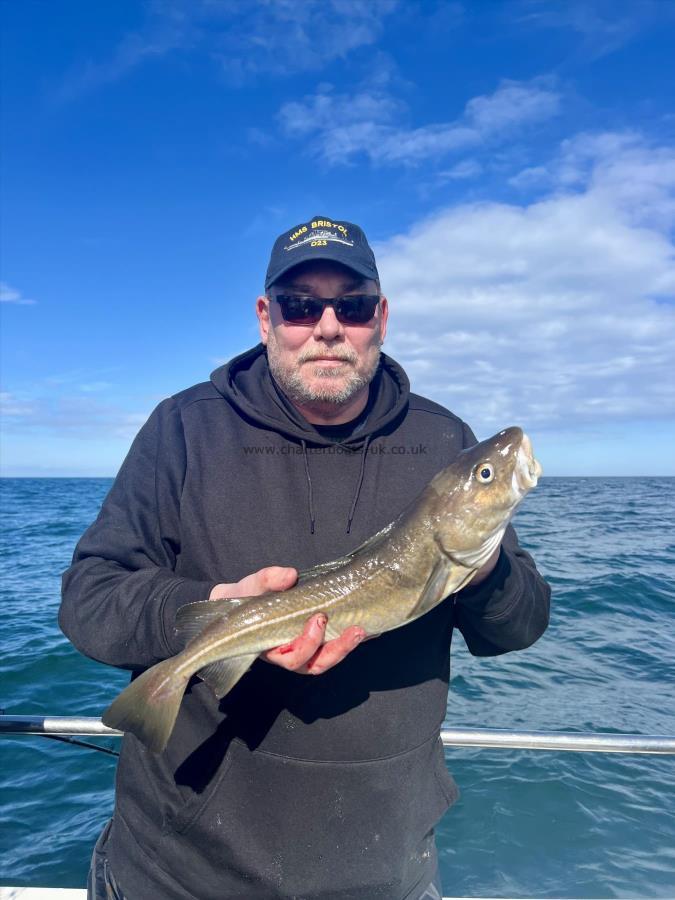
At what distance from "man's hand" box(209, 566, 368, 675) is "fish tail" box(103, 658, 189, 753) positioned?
44 cm

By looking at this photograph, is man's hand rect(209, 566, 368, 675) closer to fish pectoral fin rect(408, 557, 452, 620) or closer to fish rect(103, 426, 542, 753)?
fish rect(103, 426, 542, 753)

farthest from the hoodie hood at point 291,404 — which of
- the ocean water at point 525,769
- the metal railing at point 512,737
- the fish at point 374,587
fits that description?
the ocean water at point 525,769

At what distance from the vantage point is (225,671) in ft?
9.20

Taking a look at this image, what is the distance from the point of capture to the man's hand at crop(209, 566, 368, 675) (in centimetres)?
267

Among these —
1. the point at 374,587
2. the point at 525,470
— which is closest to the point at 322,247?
the point at 525,470

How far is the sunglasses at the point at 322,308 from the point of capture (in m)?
3.43

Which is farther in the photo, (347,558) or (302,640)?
(347,558)

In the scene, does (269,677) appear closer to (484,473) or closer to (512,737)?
(484,473)

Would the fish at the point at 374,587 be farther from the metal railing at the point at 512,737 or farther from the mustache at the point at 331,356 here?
the metal railing at the point at 512,737

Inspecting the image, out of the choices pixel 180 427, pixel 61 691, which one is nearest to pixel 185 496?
pixel 180 427

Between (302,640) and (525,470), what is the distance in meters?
1.30

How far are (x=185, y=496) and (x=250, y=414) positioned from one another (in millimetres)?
564

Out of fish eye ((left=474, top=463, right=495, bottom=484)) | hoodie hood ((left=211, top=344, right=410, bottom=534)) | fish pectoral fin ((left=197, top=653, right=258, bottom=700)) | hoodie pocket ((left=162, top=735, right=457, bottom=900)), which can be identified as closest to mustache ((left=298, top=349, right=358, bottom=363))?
hoodie hood ((left=211, top=344, right=410, bottom=534))

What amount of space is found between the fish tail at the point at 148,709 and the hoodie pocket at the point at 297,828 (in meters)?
0.41
